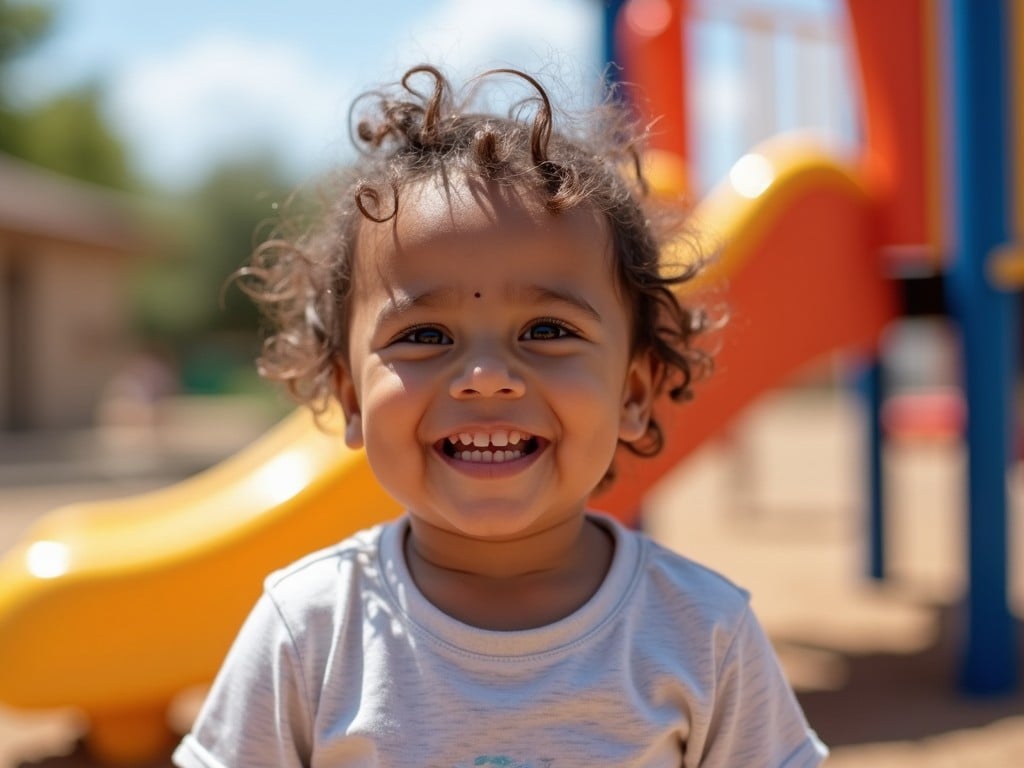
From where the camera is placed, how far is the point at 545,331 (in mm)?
1561

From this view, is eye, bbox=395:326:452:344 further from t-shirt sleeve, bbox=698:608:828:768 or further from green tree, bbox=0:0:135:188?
green tree, bbox=0:0:135:188

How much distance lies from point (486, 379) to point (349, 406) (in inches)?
15.2

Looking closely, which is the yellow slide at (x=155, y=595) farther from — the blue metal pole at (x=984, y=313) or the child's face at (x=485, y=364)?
the blue metal pole at (x=984, y=313)

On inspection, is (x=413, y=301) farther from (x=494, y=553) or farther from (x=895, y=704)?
(x=895, y=704)

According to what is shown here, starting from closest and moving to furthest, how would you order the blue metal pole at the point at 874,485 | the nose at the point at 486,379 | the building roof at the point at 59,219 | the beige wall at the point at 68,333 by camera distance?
1. the nose at the point at 486,379
2. the blue metal pole at the point at 874,485
3. the building roof at the point at 59,219
4. the beige wall at the point at 68,333

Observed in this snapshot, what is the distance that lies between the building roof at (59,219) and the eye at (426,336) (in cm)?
1660

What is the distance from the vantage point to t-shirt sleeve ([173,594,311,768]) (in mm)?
1522

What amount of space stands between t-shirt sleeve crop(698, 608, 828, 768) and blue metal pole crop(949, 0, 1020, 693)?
115 inches

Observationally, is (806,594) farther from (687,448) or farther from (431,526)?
(431,526)

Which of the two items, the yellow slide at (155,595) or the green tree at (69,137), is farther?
the green tree at (69,137)

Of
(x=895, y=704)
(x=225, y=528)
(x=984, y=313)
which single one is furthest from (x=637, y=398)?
(x=984, y=313)

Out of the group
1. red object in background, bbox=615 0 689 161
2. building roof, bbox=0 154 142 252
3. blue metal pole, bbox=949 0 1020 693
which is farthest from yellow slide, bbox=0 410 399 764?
building roof, bbox=0 154 142 252

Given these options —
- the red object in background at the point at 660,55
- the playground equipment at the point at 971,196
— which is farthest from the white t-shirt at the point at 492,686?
the red object in background at the point at 660,55

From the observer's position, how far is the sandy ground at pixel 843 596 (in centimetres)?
373
